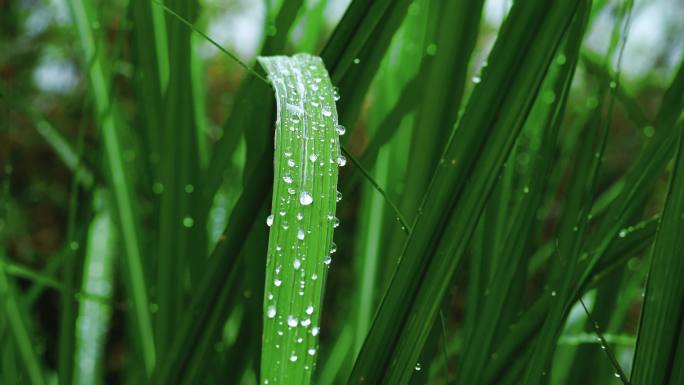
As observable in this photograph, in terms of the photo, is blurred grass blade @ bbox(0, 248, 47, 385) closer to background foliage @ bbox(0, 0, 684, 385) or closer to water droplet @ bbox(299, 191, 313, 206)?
background foliage @ bbox(0, 0, 684, 385)

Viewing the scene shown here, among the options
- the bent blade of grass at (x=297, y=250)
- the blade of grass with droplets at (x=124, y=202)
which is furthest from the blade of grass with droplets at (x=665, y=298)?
the blade of grass with droplets at (x=124, y=202)

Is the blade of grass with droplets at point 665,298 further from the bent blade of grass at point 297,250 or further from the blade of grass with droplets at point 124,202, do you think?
the blade of grass with droplets at point 124,202

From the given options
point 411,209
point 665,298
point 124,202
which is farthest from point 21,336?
point 665,298

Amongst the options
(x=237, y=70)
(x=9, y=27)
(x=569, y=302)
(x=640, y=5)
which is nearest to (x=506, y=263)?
(x=569, y=302)

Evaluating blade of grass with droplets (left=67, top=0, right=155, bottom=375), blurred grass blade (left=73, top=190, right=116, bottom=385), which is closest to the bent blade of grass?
blade of grass with droplets (left=67, top=0, right=155, bottom=375)

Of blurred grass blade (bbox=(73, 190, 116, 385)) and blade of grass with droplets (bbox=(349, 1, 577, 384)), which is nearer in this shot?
blade of grass with droplets (bbox=(349, 1, 577, 384))

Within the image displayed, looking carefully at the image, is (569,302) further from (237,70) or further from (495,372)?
(237,70)
